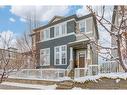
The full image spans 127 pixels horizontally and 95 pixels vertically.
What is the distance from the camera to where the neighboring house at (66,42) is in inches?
121

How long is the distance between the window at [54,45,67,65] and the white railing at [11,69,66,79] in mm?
101

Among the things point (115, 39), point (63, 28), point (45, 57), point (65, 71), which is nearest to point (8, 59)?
point (45, 57)

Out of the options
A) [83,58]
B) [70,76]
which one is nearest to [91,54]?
[83,58]

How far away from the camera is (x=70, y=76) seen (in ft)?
10.2

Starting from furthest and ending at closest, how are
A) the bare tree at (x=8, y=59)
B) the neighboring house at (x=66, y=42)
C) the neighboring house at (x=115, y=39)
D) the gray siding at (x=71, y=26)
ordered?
1. the gray siding at (x=71, y=26)
2. the neighboring house at (x=66, y=42)
3. the neighboring house at (x=115, y=39)
4. the bare tree at (x=8, y=59)

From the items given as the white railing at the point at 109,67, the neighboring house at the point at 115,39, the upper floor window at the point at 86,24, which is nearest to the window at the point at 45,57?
the upper floor window at the point at 86,24

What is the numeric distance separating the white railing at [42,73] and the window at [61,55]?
101 millimetres

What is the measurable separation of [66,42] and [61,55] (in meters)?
0.17

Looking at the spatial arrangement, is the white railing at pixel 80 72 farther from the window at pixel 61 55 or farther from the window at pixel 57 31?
the window at pixel 57 31

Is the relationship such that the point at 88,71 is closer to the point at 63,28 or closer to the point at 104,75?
the point at 104,75

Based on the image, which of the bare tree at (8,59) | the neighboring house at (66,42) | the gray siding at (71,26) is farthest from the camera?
the gray siding at (71,26)

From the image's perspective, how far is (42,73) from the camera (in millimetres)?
3230
